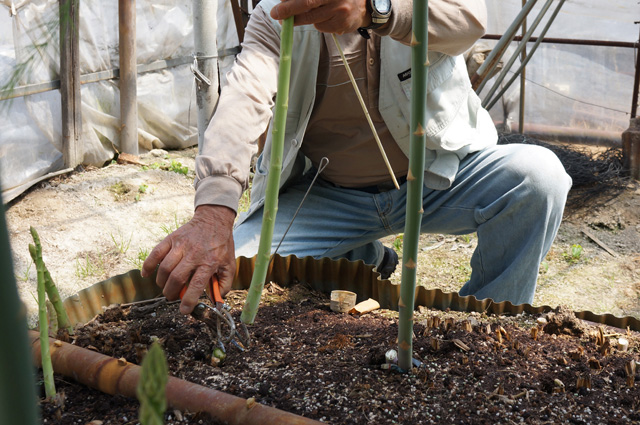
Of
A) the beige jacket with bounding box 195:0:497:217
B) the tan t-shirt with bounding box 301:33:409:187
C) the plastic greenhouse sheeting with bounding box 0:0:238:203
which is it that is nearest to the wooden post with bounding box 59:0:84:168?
the plastic greenhouse sheeting with bounding box 0:0:238:203

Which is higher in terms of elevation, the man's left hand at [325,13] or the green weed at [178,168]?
the man's left hand at [325,13]

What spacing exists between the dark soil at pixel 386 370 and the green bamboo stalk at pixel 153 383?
60 centimetres

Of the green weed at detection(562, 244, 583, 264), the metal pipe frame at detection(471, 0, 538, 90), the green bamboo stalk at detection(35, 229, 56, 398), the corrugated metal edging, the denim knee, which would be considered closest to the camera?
the green bamboo stalk at detection(35, 229, 56, 398)

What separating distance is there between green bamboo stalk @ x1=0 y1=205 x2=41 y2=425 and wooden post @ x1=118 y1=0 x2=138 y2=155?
3.75 metres

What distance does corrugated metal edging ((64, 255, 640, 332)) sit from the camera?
54.7 inches

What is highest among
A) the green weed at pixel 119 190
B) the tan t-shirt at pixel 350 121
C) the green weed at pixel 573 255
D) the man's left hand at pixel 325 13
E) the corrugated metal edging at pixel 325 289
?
the man's left hand at pixel 325 13

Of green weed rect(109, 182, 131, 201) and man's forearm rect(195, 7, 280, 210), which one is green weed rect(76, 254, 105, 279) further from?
man's forearm rect(195, 7, 280, 210)

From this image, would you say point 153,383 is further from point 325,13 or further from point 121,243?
point 121,243

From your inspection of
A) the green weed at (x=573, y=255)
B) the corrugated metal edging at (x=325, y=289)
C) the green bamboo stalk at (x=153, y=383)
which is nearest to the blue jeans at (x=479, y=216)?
the corrugated metal edging at (x=325, y=289)

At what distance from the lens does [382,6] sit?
127 cm

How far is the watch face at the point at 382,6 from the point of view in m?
1.26

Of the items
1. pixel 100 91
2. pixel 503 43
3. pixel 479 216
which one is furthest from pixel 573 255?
pixel 100 91

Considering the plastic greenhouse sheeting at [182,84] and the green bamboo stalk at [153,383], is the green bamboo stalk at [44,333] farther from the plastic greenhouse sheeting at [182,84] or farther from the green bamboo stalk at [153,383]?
the plastic greenhouse sheeting at [182,84]

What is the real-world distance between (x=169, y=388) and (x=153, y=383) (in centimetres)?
66
